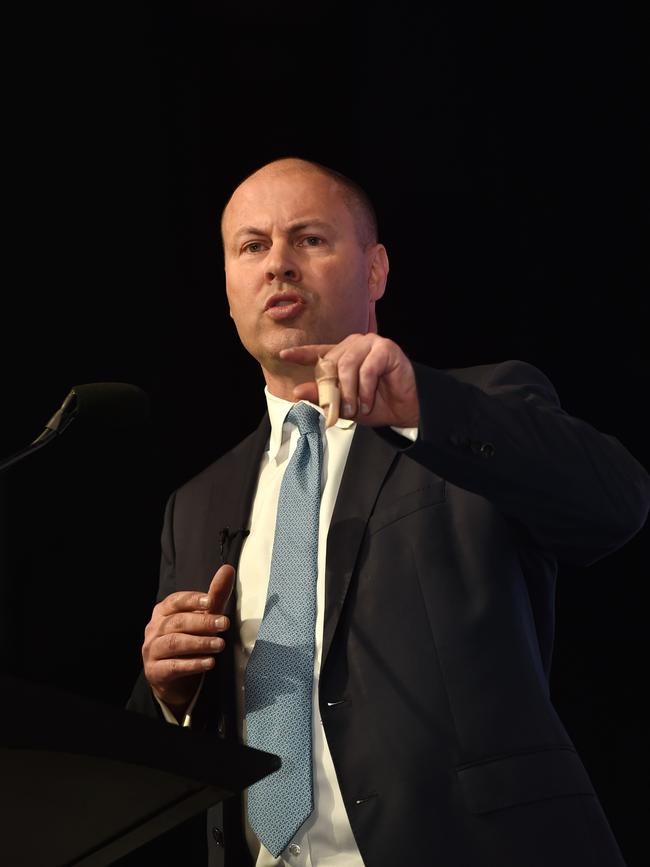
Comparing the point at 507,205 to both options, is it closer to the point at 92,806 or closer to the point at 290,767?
the point at 290,767

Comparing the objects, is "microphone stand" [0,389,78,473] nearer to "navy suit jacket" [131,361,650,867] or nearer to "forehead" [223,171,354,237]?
"navy suit jacket" [131,361,650,867]

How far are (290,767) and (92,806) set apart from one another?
0.74m

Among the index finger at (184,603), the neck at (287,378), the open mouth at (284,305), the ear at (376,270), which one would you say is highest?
the ear at (376,270)

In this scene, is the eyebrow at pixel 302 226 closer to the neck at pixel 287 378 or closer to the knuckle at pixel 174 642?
the neck at pixel 287 378

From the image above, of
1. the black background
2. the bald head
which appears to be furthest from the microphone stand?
the black background

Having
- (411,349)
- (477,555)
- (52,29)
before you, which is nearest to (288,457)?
(477,555)

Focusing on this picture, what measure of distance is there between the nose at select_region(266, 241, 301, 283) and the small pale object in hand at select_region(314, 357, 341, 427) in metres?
0.77

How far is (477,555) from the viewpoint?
1705 mm

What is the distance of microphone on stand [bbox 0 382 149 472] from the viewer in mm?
1542

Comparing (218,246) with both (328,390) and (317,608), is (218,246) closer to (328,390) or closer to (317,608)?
(317,608)

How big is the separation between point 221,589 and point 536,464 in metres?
Result: 0.50

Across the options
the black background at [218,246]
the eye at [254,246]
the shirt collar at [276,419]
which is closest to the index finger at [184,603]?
the shirt collar at [276,419]

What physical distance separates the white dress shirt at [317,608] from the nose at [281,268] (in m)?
0.25

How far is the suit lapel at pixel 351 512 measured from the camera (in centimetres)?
172
